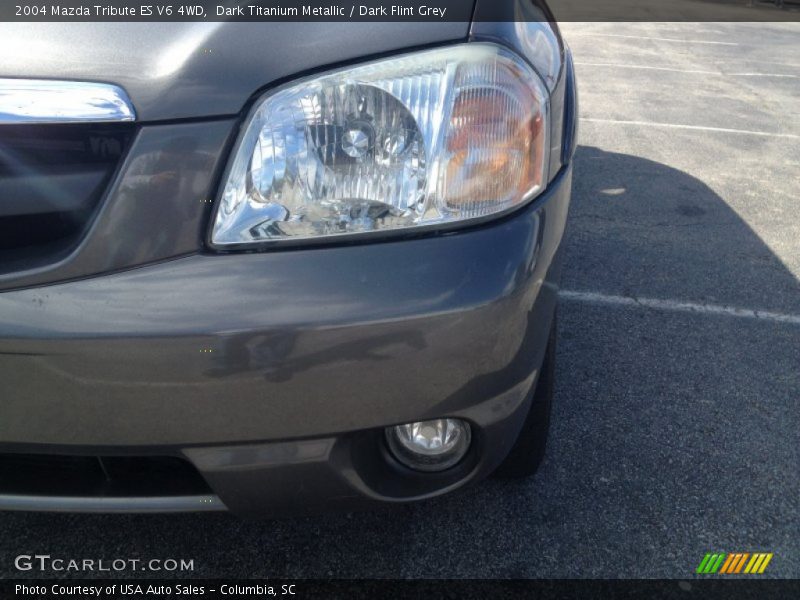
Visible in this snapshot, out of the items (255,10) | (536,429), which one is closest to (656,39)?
(536,429)

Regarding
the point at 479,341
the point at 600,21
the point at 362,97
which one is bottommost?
the point at 600,21

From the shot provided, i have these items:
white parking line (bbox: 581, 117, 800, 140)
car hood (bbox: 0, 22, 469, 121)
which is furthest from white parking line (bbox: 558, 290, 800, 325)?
white parking line (bbox: 581, 117, 800, 140)

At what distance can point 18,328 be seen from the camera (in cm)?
122

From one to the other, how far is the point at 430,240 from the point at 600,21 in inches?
516

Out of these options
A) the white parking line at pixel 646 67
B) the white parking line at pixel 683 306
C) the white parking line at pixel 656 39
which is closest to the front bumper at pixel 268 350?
the white parking line at pixel 683 306

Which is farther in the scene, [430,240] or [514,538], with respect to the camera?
[514,538]

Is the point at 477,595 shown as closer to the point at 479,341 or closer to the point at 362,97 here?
the point at 479,341

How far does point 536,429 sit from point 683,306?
4.67 ft

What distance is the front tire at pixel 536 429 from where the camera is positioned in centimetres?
181

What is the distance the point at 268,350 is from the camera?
47.6 inches

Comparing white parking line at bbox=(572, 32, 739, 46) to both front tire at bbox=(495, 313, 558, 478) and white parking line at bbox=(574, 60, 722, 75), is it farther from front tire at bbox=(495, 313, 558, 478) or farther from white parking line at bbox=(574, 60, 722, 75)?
front tire at bbox=(495, 313, 558, 478)

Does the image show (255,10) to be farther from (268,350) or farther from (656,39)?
(656,39)

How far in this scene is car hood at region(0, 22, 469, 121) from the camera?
120 centimetres

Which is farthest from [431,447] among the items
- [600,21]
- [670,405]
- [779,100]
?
[600,21]
